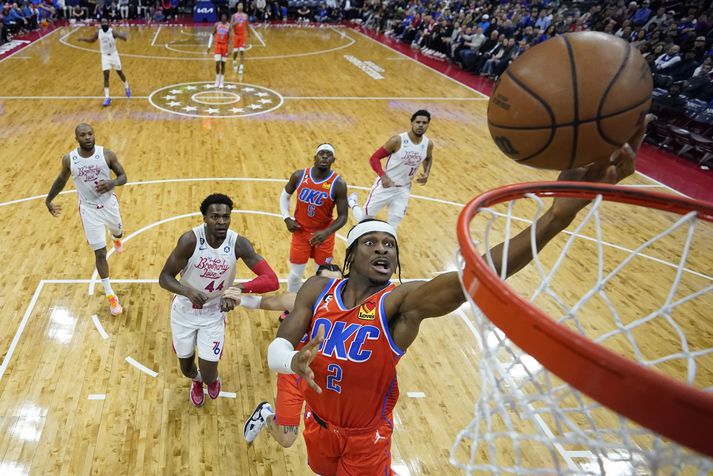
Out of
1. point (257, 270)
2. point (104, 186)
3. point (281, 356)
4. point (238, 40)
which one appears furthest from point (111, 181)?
point (238, 40)

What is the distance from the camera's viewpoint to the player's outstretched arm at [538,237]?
7.11ft

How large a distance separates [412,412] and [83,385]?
2757 mm

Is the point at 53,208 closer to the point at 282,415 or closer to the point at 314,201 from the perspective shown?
the point at 314,201

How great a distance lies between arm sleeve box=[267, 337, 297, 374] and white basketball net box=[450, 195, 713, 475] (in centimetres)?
85

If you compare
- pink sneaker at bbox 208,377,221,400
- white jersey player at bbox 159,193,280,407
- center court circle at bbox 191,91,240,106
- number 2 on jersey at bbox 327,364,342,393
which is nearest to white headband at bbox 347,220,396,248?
number 2 on jersey at bbox 327,364,342,393

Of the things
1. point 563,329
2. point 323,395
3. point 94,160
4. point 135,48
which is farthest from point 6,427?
point 135,48

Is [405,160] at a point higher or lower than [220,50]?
higher

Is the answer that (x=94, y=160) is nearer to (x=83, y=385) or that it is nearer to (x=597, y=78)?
(x=83, y=385)

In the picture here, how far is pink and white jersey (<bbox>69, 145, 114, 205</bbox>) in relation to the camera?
204 inches

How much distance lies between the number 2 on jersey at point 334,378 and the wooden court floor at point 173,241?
1.47 m

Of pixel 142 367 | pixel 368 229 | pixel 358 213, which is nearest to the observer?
pixel 368 229

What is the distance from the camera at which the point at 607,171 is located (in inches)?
87.6

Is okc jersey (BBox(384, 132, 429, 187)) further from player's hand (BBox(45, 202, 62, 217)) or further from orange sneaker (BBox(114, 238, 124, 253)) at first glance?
player's hand (BBox(45, 202, 62, 217))

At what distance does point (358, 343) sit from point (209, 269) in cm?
179
